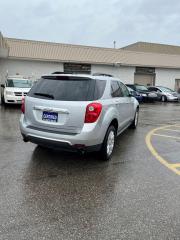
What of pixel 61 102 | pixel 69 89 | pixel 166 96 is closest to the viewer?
pixel 61 102

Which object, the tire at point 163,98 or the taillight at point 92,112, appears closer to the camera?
the taillight at point 92,112

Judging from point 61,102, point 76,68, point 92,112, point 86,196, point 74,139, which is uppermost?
point 76,68

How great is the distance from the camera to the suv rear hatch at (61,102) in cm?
445

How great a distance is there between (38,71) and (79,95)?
1876 cm

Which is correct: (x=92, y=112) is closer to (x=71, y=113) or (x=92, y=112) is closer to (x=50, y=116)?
(x=71, y=113)

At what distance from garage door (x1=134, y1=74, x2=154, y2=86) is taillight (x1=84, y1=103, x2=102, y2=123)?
23.8 metres

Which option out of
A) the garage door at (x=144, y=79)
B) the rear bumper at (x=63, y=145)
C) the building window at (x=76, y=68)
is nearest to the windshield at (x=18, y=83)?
the building window at (x=76, y=68)

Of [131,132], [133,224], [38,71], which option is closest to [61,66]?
[38,71]

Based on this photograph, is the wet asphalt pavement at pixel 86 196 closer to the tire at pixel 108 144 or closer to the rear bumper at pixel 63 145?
the tire at pixel 108 144

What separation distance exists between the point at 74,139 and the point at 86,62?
800 inches

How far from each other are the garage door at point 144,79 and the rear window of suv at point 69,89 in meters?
23.3

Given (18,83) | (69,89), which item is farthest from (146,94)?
(69,89)

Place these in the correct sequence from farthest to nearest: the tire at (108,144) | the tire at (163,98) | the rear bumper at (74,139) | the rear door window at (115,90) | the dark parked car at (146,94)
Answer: the tire at (163,98) → the dark parked car at (146,94) → the rear door window at (115,90) → the tire at (108,144) → the rear bumper at (74,139)

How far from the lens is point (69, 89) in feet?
15.5
